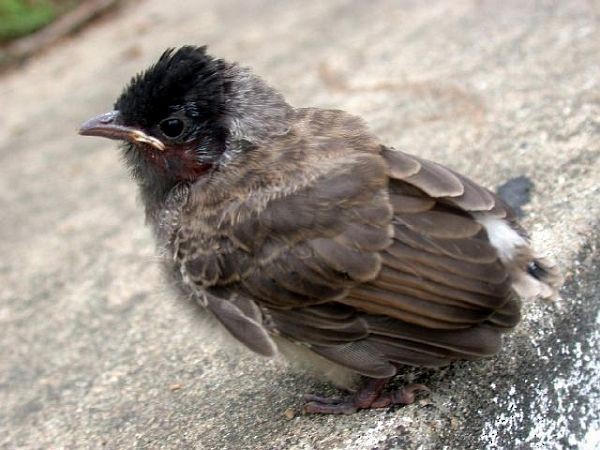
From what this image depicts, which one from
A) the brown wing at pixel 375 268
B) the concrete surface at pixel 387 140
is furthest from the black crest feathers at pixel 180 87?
the concrete surface at pixel 387 140

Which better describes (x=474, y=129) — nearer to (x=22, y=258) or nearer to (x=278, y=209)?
(x=278, y=209)

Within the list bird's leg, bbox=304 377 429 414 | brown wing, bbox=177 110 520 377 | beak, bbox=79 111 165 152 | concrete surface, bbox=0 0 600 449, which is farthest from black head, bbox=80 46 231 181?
bird's leg, bbox=304 377 429 414

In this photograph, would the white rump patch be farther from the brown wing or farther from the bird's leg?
the bird's leg

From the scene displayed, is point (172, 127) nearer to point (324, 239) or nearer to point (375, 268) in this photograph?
point (324, 239)

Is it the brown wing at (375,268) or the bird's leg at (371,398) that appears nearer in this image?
the brown wing at (375,268)

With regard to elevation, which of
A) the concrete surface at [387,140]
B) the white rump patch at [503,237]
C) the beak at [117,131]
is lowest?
the concrete surface at [387,140]

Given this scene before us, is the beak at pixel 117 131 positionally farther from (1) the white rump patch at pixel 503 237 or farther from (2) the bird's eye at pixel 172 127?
(1) the white rump patch at pixel 503 237

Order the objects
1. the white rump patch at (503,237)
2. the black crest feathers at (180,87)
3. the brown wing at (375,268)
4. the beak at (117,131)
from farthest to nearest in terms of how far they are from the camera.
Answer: the beak at (117,131)
the black crest feathers at (180,87)
the white rump patch at (503,237)
the brown wing at (375,268)
